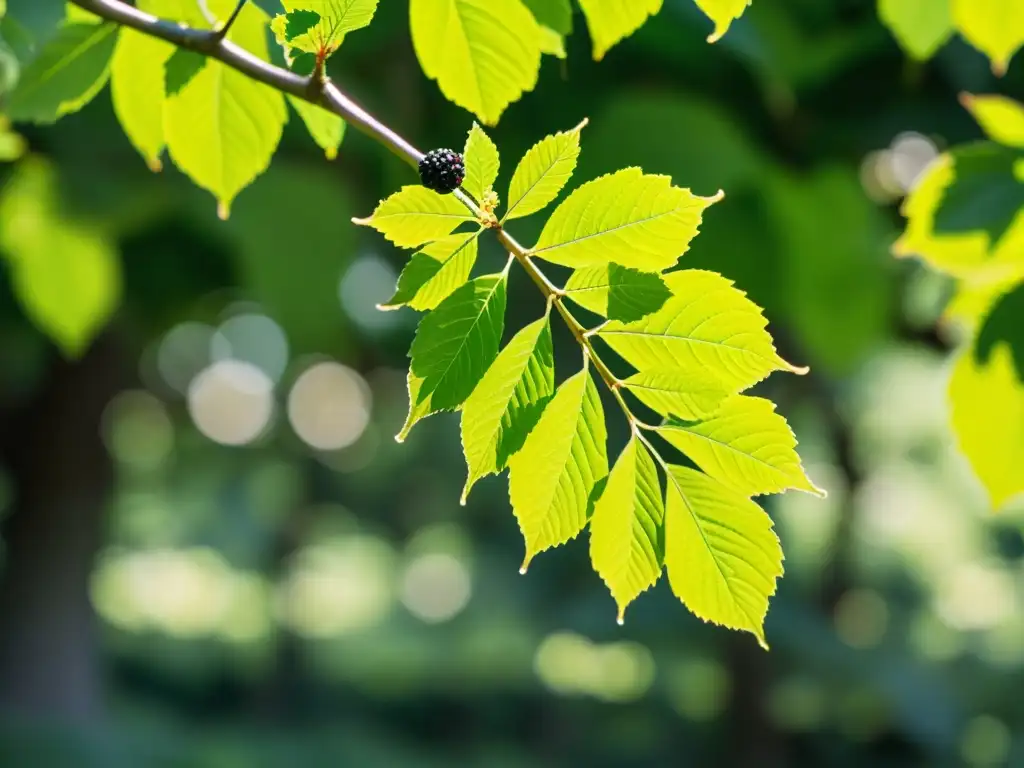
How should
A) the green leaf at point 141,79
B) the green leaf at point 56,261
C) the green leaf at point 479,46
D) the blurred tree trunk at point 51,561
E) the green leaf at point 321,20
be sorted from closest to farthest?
the green leaf at point 321,20, the green leaf at point 479,46, the green leaf at point 141,79, the green leaf at point 56,261, the blurred tree trunk at point 51,561

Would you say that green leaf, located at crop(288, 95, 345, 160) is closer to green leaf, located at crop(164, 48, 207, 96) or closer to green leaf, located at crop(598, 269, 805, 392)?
green leaf, located at crop(164, 48, 207, 96)

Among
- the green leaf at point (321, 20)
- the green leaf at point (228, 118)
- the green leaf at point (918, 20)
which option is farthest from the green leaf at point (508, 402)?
the green leaf at point (918, 20)

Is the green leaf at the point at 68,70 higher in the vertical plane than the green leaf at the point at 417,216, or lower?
higher

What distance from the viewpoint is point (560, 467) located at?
0.41 meters

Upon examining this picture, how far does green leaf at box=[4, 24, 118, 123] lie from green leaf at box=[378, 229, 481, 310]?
0.91 feet

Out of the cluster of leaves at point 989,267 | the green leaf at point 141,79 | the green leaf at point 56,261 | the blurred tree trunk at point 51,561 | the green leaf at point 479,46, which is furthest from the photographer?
the blurred tree trunk at point 51,561

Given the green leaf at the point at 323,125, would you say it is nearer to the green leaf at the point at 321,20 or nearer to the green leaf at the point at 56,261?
the green leaf at the point at 321,20

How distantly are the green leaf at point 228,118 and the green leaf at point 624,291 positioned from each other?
24 centimetres

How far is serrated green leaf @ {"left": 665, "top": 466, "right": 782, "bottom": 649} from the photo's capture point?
41cm

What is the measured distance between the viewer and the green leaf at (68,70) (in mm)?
565

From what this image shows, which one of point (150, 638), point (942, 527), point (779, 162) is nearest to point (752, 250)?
point (779, 162)

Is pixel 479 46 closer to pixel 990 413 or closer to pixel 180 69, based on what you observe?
pixel 180 69

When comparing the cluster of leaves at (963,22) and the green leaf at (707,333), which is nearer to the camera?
the green leaf at (707,333)

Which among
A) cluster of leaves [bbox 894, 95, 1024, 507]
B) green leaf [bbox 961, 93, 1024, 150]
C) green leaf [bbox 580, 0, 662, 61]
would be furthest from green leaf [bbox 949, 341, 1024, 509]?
green leaf [bbox 580, 0, 662, 61]
